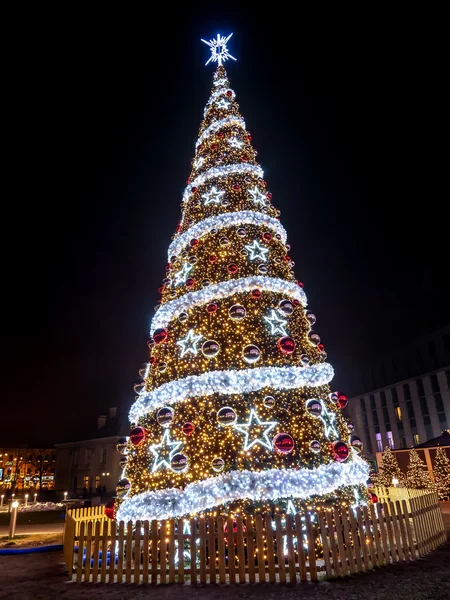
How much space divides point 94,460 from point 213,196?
134 ft

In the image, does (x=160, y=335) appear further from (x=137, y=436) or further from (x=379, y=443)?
(x=379, y=443)

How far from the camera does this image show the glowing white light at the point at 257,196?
1002 centimetres

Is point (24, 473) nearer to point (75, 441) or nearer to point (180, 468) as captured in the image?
point (75, 441)

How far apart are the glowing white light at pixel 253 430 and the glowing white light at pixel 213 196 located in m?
5.41

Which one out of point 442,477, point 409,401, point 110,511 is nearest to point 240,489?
point 110,511

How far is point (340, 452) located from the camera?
7094 millimetres

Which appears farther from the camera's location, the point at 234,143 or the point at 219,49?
the point at 219,49

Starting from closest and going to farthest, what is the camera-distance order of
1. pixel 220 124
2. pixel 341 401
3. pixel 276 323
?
pixel 276 323 < pixel 341 401 < pixel 220 124

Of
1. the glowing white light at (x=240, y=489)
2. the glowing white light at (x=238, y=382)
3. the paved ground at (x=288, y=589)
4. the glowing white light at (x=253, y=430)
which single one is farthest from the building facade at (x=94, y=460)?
the glowing white light at (x=253, y=430)

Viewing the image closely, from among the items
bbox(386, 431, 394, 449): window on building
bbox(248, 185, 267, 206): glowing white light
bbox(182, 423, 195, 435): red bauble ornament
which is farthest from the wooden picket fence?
bbox(386, 431, 394, 449): window on building

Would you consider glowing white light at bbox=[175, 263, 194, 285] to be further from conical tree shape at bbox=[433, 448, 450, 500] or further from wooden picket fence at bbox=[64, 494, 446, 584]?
conical tree shape at bbox=[433, 448, 450, 500]

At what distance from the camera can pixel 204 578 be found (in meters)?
5.76

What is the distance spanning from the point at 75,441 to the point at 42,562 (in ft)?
139

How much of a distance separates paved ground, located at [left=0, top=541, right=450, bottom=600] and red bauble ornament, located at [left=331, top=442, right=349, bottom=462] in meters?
1.70
